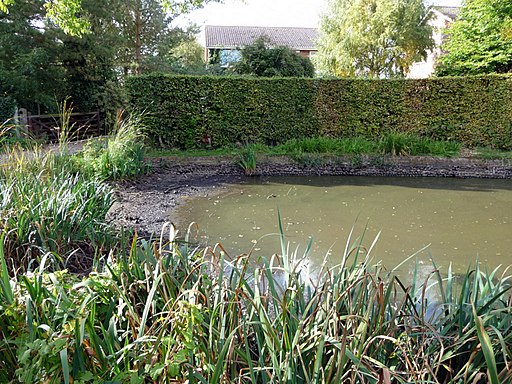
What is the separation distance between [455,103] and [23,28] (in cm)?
1146

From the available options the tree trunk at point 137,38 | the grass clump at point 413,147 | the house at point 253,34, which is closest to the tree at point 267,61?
the grass clump at point 413,147

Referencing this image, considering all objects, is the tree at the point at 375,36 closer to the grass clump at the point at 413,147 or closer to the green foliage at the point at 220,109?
the green foliage at the point at 220,109

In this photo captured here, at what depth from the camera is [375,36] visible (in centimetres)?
1850

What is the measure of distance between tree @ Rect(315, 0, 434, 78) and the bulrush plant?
59.4ft

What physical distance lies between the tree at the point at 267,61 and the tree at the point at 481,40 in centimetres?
480

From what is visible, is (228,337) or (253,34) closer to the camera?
(228,337)

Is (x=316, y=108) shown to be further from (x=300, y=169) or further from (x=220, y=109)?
(x=300, y=169)

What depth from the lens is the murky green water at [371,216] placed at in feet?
15.5

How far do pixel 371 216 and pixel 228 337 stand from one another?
15.9 ft

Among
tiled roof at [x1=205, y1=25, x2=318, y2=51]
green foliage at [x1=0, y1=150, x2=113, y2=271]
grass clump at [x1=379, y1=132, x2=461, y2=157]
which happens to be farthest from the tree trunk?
green foliage at [x1=0, y1=150, x2=113, y2=271]

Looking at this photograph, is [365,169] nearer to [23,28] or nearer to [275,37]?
[23,28]

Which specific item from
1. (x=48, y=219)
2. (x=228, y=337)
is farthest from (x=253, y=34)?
(x=228, y=337)

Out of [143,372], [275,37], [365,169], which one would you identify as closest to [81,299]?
[143,372]

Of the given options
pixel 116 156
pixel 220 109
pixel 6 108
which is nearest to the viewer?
pixel 116 156
